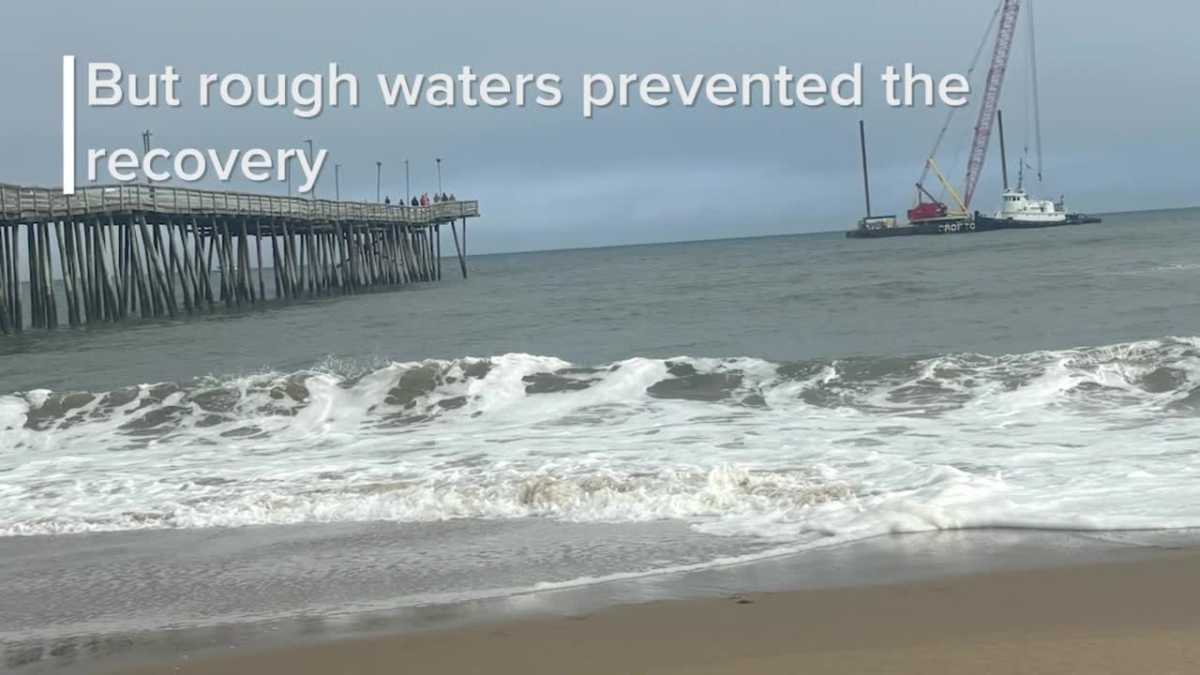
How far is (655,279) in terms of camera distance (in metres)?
53.1

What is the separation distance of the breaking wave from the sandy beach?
52.0 inches

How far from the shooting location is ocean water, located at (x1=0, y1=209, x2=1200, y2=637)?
245 inches

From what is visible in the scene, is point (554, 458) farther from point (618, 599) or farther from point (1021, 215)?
point (1021, 215)

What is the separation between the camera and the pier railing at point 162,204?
2828 centimetres

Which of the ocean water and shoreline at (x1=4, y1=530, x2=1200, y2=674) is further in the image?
the ocean water

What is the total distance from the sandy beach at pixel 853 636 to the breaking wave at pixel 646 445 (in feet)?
4.33

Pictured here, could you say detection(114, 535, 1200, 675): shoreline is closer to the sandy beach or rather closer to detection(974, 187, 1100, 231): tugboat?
the sandy beach

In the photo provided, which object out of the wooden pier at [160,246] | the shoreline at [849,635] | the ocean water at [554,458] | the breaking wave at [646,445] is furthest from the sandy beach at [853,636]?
the wooden pier at [160,246]

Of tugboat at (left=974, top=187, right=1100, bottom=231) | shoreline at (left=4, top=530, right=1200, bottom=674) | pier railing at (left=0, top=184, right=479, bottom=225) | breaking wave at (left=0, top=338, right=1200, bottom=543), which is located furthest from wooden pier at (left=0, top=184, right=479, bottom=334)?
tugboat at (left=974, top=187, right=1100, bottom=231)

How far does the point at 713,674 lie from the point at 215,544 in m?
4.02

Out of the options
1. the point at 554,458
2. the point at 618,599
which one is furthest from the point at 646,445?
the point at 618,599

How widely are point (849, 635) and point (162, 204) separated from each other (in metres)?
31.2

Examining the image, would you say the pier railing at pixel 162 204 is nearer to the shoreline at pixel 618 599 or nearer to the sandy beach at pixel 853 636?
the shoreline at pixel 618 599

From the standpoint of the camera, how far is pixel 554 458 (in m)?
9.64
